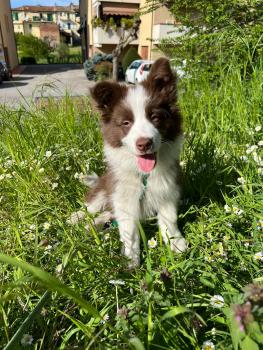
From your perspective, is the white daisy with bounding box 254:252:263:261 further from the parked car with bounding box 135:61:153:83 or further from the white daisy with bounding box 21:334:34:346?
the parked car with bounding box 135:61:153:83

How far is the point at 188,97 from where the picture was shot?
14.0ft

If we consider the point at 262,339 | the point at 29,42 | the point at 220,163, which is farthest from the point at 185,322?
the point at 29,42

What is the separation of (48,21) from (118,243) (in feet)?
312

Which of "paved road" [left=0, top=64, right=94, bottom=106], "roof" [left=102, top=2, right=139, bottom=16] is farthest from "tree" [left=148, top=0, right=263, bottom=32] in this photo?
"roof" [left=102, top=2, right=139, bottom=16]

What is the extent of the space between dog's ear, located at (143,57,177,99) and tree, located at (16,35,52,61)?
182ft

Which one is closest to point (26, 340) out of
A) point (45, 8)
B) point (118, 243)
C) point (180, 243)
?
point (118, 243)

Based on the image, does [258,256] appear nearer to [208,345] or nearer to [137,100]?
[208,345]

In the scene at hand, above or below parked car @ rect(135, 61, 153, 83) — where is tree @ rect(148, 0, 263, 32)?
above

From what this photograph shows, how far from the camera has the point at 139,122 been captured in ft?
7.57

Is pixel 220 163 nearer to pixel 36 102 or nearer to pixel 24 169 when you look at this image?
pixel 24 169

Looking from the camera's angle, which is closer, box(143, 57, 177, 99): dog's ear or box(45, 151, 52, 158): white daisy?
box(143, 57, 177, 99): dog's ear

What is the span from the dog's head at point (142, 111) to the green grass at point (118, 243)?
2.09 ft

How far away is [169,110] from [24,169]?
60.8 inches

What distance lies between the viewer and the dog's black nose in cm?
214
